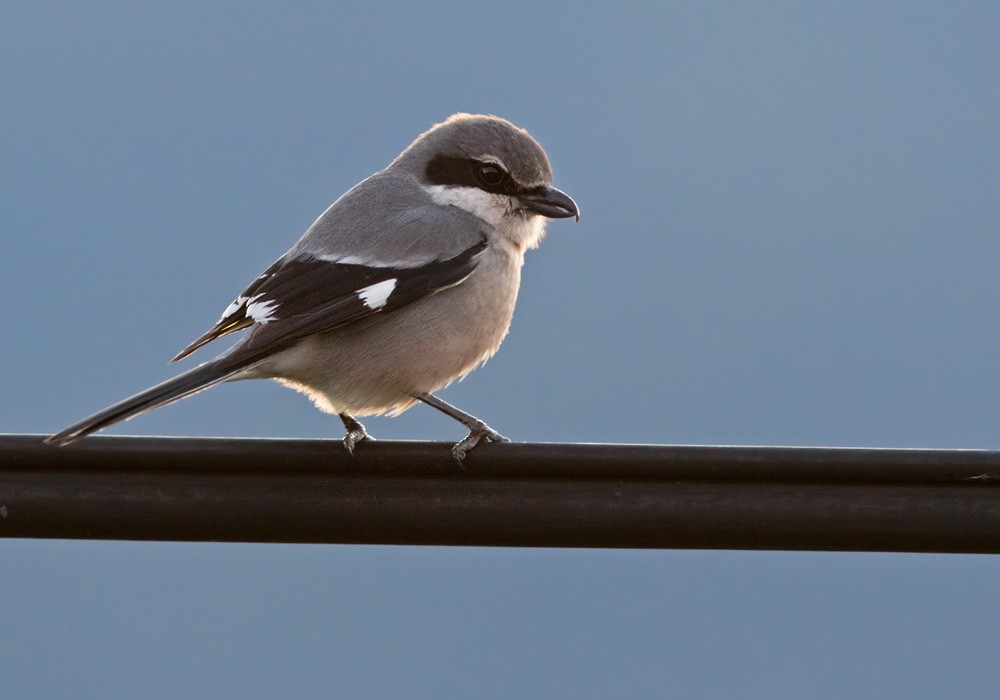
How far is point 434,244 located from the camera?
353 cm

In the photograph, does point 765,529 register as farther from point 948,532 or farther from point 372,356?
point 372,356

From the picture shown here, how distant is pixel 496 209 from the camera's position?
386 centimetres

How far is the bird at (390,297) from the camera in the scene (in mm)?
3225

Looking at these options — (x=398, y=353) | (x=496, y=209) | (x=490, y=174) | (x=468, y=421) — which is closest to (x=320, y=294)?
(x=398, y=353)

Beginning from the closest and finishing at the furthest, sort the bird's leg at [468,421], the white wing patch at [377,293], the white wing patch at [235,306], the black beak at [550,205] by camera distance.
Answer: the bird's leg at [468,421]
the white wing patch at [377,293]
the white wing patch at [235,306]
the black beak at [550,205]

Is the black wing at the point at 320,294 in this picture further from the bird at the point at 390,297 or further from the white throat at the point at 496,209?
the white throat at the point at 496,209

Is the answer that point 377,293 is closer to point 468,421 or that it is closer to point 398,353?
point 398,353

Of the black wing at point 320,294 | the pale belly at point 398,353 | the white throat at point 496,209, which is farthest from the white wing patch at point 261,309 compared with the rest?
the white throat at point 496,209

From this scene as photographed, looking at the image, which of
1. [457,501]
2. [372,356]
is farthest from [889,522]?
[372,356]

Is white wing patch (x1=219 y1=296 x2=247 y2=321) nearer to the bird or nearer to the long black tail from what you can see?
the bird

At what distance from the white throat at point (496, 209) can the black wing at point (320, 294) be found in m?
0.27

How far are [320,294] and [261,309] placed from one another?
17 centimetres

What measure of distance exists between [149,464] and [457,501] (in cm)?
58

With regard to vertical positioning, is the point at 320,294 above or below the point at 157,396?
above
